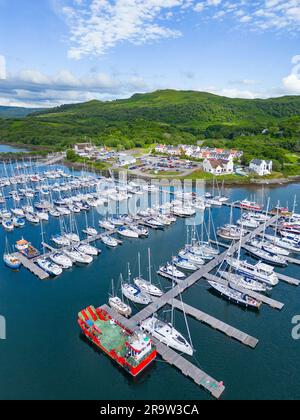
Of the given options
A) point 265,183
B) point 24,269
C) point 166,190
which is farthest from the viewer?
point 265,183

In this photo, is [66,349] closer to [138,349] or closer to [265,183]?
[138,349]

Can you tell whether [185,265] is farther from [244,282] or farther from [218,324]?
[218,324]

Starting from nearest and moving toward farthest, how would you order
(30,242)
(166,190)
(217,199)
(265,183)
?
(30,242) → (217,199) → (166,190) → (265,183)

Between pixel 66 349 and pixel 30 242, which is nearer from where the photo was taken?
pixel 66 349

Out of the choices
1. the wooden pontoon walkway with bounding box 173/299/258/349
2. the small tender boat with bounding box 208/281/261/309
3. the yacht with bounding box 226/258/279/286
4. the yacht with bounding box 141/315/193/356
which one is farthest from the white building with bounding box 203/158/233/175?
the yacht with bounding box 141/315/193/356

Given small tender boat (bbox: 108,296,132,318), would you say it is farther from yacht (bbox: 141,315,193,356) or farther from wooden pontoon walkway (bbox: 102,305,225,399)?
yacht (bbox: 141,315,193,356)

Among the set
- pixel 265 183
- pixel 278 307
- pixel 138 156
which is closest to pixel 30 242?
pixel 278 307
